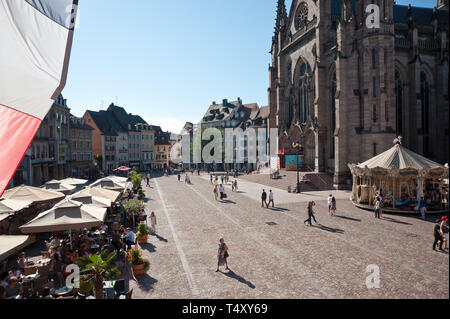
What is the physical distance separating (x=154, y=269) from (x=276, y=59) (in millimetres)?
49877

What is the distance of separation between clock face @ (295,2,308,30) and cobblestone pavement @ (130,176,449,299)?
3461 cm

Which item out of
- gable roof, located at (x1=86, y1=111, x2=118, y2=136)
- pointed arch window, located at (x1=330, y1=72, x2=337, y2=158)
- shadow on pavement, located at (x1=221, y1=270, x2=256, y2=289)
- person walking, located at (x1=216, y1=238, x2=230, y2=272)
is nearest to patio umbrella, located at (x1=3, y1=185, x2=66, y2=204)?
person walking, located at (x1=216, y1=238, x2=230, y2=272)

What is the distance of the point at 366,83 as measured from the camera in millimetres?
31531

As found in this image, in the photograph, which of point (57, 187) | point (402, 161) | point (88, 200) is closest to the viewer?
point (88, 200)

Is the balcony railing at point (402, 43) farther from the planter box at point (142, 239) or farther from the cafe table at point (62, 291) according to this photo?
the cafe table at point (62, 291)

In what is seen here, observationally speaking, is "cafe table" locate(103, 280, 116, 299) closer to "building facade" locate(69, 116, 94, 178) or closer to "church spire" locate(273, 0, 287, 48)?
"church spire" locate(273, 0, 287, 48)

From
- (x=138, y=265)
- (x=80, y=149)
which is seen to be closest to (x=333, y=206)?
(x=138, y=265)

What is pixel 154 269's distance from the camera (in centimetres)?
1094

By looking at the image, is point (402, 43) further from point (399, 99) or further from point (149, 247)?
point (149, 247)

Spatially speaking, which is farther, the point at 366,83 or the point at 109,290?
the point at 366,83

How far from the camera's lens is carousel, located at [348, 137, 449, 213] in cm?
1983

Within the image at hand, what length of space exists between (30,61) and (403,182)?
23.4 meters
